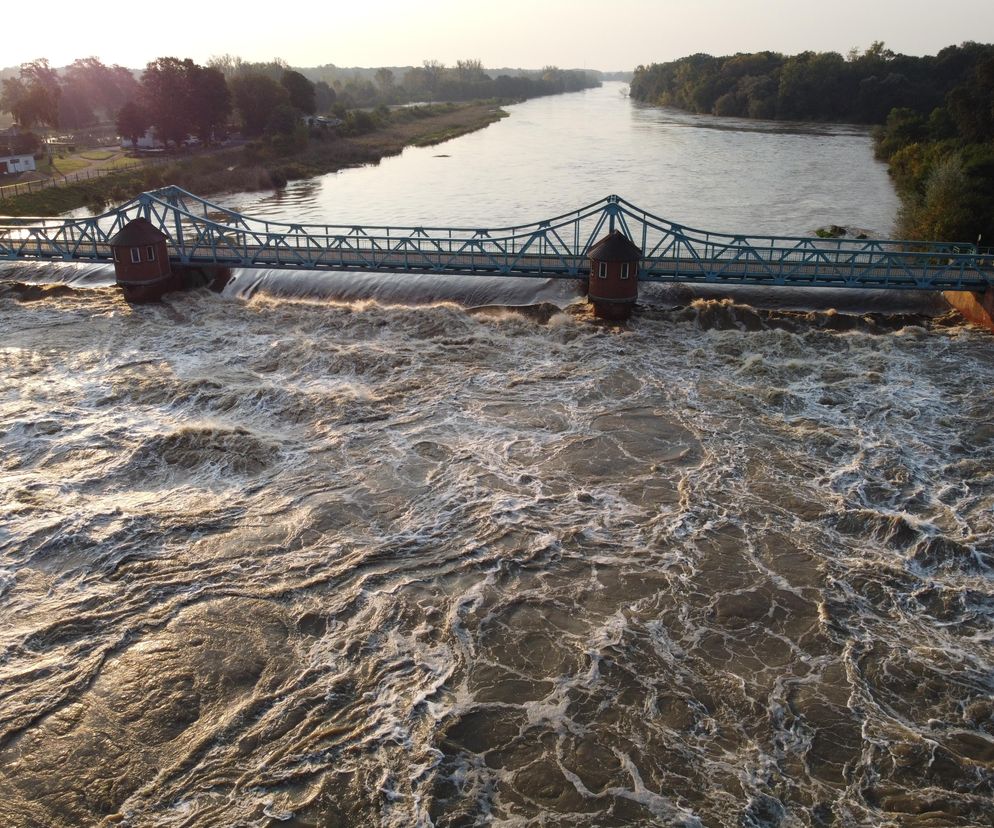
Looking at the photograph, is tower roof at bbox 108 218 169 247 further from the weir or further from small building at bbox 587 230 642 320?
small building at bbox 587 230 642 320

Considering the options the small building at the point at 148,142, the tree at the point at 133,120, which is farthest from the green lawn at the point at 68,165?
the small building at the point at 148,142

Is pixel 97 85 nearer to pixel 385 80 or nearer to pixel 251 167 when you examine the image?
pixel 251 167

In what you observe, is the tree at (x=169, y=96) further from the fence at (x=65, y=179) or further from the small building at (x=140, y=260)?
the small building at (x=140, y=260)

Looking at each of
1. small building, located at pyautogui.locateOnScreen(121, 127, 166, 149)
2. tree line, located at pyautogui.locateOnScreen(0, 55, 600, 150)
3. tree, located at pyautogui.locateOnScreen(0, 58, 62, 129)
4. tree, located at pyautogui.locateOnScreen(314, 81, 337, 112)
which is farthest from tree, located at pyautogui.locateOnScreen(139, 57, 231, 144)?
tree, located at pyautogui.locateOnScreen(314, 81, 337, 112)

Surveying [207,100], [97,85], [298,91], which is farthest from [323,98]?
[207,100]

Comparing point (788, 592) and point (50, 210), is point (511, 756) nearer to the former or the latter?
point (788, 592)

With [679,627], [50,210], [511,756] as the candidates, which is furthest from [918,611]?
[50,210]
